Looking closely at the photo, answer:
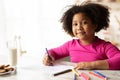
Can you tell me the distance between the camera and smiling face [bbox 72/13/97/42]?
1532 mm

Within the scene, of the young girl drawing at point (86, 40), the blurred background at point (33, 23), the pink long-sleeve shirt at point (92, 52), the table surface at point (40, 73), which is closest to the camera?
the table surface at point (40, 73)

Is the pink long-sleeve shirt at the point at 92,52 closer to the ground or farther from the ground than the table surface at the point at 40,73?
farther from the ground

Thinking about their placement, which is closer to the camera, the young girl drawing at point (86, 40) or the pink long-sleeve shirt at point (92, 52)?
the pink long-sleeve shirt at point (92, 52)

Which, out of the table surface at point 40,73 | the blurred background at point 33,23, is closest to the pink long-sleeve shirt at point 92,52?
the table surface at point 40,73

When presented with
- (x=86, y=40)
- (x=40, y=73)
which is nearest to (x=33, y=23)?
(x=86, y=40)

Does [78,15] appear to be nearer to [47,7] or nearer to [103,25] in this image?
[103,25]

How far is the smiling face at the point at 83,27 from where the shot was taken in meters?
1.53

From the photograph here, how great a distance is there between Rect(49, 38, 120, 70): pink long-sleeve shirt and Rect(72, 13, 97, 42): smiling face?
2.4 inches

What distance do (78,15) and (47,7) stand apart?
1342 mm

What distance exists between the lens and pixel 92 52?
1556 mm

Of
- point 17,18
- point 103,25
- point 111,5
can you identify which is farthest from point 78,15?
point 17,18

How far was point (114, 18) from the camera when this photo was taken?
8.02 ft

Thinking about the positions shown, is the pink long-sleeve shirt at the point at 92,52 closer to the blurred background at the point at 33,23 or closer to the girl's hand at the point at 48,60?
the girl's hand at the point at 48,60

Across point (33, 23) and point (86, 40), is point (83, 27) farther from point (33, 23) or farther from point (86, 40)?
point (33, 23)
